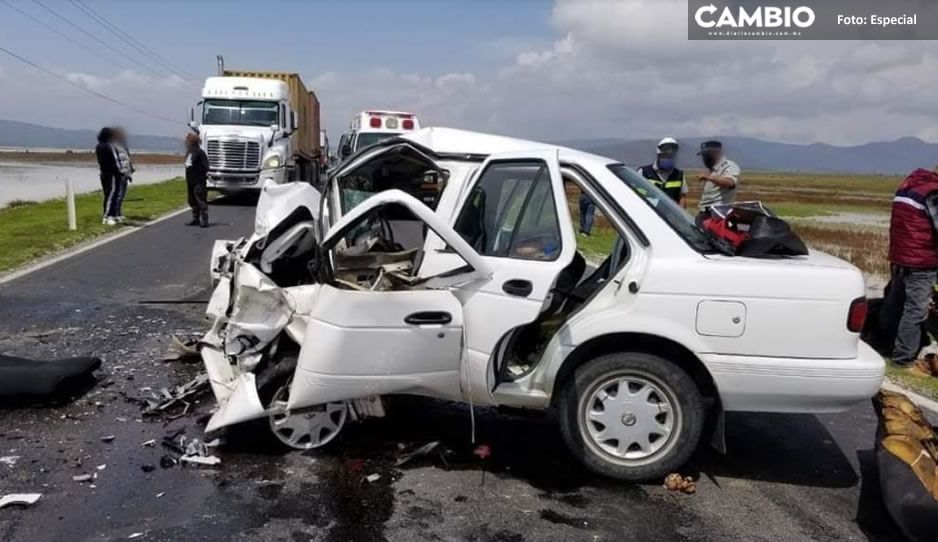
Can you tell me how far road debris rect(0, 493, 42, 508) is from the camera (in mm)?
3774

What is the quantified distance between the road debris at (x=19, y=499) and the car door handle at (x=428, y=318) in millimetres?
2038

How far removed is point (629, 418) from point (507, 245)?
1.17 m

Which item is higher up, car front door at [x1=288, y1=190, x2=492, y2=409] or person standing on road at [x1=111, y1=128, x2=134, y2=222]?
person standing on road at [x1=111, y1=128, x2=134, y2=222]

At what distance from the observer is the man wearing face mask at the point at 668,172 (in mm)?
8977

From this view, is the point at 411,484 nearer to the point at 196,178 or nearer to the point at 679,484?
the point at 679,484

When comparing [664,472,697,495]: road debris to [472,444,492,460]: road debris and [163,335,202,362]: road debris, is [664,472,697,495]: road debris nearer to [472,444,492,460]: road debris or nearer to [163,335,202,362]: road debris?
[472,444,492,460]: road debris

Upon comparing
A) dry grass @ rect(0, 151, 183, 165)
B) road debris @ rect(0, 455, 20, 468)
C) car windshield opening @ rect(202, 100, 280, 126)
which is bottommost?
road debris @ rect(0, 455, 20, 468)

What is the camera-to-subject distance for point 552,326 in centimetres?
462

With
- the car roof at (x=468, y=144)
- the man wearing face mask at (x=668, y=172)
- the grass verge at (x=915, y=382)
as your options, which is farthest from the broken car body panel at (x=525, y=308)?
the man wearing face mask at (x=668, y=172)

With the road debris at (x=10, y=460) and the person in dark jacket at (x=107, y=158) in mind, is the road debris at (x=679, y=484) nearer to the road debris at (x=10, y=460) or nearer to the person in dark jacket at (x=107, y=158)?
the road debris at (x=10, y=460)

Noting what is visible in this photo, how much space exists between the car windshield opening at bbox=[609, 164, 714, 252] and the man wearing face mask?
4246mm

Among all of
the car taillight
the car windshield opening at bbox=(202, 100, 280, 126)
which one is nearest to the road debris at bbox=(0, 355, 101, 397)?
the car taillight

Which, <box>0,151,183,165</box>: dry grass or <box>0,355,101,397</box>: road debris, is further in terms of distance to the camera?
<box>0,151,183,165</box>: dry grass

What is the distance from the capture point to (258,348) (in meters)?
4.45
